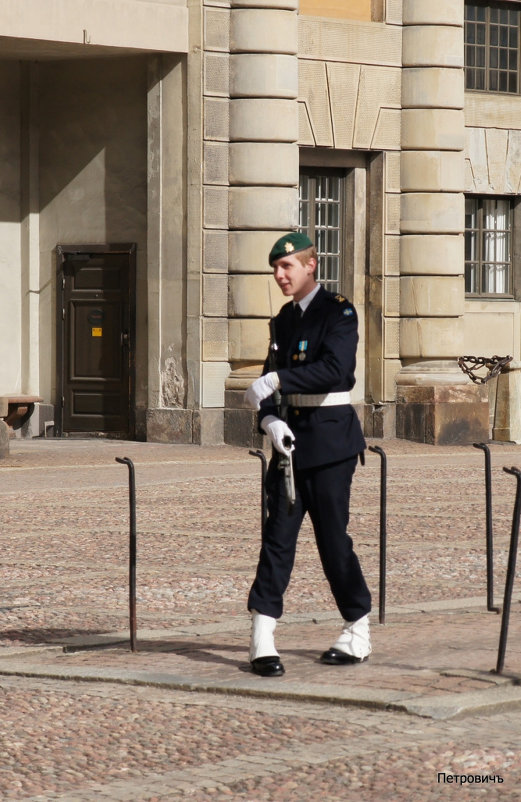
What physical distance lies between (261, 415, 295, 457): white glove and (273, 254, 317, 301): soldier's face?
55 centimetres

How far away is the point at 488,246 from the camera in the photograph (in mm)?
24344

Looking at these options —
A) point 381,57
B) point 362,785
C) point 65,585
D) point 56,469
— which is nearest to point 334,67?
point 381,57

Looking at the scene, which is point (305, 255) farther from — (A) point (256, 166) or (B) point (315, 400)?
(A) point (256, 166)

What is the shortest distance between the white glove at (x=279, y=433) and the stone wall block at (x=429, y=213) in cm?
1494

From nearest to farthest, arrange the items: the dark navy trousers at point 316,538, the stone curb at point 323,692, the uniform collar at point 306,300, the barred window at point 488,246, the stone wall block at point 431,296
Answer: the stone curb at point 323,692, the dark navy trousers at point 316,538, the uniform collar at point 306,300, the stone wall block at point 431,296, the barred window at point 488,246

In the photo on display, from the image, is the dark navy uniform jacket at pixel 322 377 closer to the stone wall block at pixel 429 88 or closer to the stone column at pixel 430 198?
the stone column at pixel 430 198

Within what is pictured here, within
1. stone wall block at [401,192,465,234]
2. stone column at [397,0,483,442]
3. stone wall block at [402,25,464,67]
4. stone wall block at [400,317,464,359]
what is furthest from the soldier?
stone wall block at [402,25,464,67]

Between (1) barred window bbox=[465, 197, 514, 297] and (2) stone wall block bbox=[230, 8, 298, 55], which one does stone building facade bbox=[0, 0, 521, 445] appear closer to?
(2) stone wall block bbox=[230, 8, 298, 55]

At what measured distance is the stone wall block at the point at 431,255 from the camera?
71.7ft

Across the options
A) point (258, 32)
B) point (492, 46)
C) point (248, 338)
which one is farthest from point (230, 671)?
point (492, 46)

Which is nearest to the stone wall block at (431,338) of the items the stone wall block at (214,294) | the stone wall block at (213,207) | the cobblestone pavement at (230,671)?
the stone wall block at (214,294)

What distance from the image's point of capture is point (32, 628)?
8555 mm

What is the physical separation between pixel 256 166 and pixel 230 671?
13672 millimetres

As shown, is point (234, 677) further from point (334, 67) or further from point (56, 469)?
point (334, 67)
